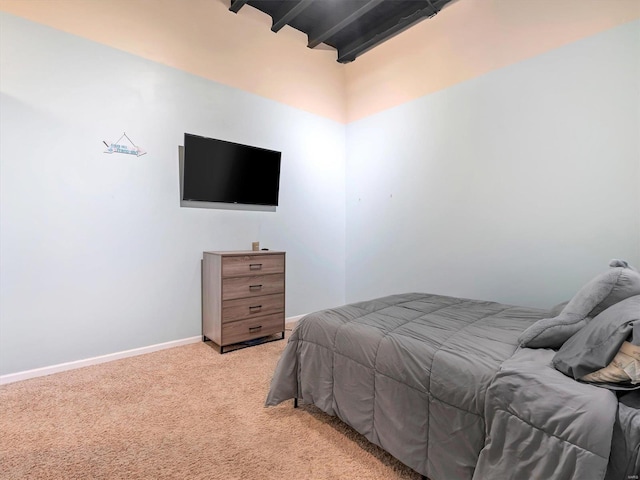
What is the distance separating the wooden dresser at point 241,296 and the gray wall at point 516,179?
1378 millimetres

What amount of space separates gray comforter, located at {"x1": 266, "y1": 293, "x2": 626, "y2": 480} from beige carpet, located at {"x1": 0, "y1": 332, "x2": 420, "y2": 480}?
0.15 metres

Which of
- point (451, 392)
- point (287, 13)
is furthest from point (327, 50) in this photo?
point (451, 392)

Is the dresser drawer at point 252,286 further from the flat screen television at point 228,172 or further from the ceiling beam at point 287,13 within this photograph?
the ceiling beam at point 287,13

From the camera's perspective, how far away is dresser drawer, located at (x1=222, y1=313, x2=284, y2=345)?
2781mm

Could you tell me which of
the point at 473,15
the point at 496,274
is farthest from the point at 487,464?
the point at 473,15

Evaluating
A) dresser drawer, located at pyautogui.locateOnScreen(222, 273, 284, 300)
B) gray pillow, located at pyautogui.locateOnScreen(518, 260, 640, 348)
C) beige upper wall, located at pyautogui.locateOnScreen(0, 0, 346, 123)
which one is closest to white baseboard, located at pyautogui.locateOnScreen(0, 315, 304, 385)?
dresser drawer, located at pyautogui.locateOnScreen(222, 273, 284, 300)

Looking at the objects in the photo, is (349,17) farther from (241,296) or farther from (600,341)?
(600,341)

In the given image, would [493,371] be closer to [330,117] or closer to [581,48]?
[581,48]

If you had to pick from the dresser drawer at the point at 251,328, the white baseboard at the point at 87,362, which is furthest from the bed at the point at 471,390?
the white baseboard at the point at 87,362

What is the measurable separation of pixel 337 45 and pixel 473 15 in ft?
5.62

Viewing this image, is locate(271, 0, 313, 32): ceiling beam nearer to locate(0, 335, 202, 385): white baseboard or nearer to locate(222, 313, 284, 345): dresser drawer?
locate(222, 313, 284, 345): dresser drawer

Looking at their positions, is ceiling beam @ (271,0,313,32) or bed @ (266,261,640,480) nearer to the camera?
bed @ (266,261,640,480)

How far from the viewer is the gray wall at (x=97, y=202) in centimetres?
221

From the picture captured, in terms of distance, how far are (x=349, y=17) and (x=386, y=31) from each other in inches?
18.8
